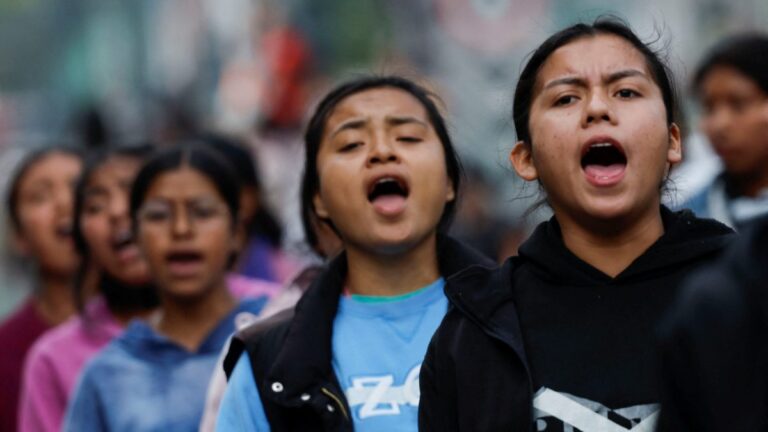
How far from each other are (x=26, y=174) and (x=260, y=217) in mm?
1303

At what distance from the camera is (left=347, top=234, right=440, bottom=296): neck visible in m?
5.41

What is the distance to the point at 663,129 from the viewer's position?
14.3ft

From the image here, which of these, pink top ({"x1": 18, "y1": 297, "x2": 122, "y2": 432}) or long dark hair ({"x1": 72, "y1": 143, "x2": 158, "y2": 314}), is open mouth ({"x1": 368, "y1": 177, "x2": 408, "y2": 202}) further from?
long dark hair ({"x1": 72, "y1": 143, "x2": 158, "y2": 314})

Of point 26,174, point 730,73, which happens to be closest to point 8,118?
point 26,174

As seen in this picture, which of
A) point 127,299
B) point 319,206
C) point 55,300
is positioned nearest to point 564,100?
point 319,206

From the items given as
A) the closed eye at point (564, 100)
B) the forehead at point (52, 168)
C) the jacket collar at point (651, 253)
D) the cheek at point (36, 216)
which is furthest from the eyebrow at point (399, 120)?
the forehead at point (52, 168)

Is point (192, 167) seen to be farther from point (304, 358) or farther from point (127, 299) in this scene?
point (304, 358)

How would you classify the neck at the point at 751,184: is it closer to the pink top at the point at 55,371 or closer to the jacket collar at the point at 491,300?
the pink top at the point at 55,371

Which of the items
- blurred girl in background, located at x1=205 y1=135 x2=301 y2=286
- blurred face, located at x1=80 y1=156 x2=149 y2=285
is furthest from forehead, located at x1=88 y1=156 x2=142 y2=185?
blurred girl in background, located at x1=205 y1=135 x2=301 y2=286

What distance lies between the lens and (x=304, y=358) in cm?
507

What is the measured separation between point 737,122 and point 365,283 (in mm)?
2589

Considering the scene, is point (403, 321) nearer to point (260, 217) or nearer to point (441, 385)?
point (441, 385)

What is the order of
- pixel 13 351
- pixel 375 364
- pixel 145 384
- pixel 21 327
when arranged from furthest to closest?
pixel 21 327
pixel 13 351
pixel 145 384
pixel 375 364

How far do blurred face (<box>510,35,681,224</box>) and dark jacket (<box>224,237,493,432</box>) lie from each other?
2.94 feet
